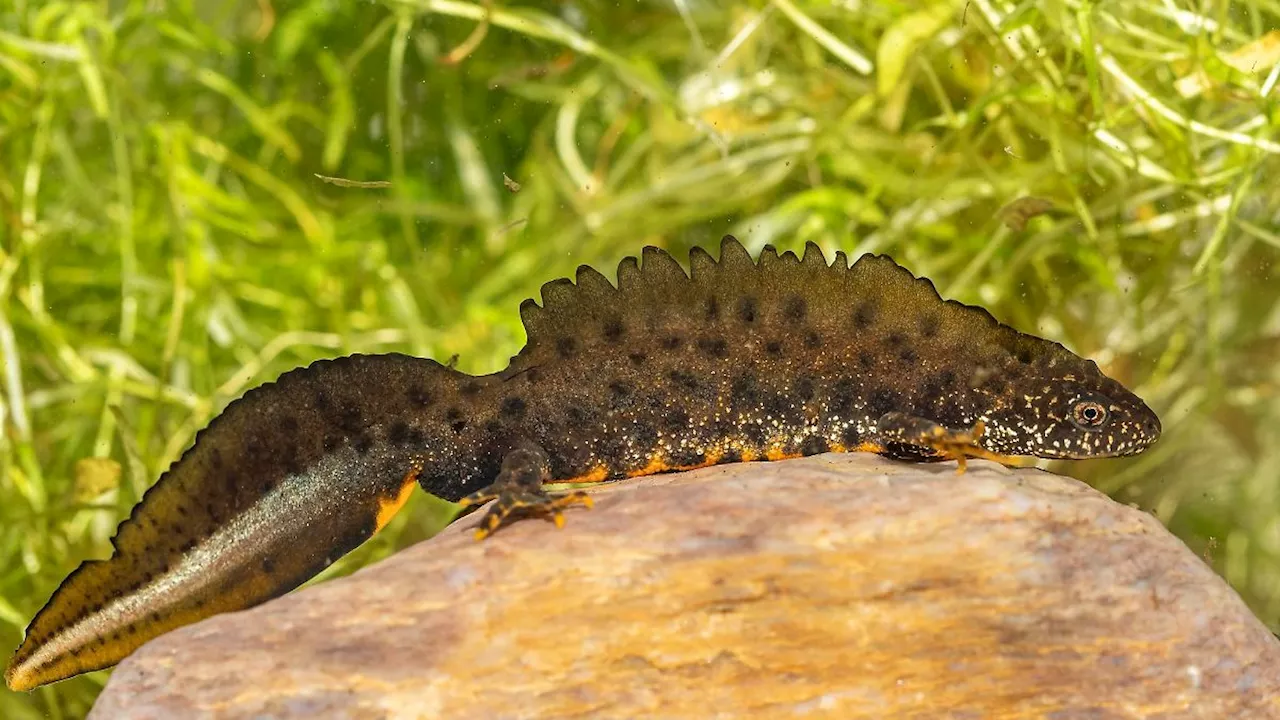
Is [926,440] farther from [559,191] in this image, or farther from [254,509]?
[559,191]

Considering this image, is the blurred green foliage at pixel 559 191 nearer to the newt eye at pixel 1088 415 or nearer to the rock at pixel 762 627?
the newt eye at pixel 1088 415

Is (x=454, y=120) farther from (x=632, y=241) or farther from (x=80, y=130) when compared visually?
(x=80, y=130)

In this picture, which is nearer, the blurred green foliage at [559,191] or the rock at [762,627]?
the rock at [762,627]

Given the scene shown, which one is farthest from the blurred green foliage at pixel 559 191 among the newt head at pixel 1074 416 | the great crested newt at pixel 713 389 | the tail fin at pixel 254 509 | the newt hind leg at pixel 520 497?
the newt hind leg at pixel 520 497

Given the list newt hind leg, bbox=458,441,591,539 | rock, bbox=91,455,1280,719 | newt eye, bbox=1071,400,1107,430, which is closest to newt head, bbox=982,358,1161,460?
newt eye, bbox=1071,400,1107,430

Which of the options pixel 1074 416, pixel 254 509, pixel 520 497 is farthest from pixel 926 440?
pixel 254 509

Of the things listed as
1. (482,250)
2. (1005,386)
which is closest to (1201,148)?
(1005,386)
